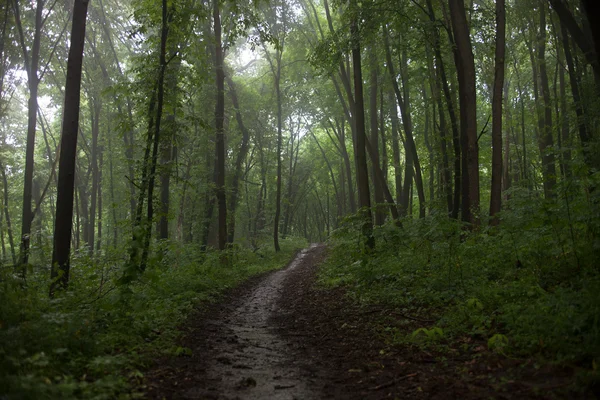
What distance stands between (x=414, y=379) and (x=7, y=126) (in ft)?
108

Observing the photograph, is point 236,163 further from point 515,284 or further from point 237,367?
point 515,284

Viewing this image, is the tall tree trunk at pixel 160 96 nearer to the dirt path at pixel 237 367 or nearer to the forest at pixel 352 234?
the forest at pixel 352 234

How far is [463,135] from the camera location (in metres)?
10.9

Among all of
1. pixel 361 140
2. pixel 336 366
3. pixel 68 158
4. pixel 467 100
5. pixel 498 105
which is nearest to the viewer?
pixel 336 366

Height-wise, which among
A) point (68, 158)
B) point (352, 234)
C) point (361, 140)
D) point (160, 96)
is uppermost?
point (160, 96)

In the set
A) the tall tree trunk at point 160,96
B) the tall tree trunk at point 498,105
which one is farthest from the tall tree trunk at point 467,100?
the tall tree trunk at point 160,96

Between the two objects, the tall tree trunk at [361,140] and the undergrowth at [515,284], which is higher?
the tall tree trunk at [361,140]

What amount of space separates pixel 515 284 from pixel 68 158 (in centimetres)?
805

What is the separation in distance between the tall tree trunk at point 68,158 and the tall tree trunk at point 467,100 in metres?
9.08

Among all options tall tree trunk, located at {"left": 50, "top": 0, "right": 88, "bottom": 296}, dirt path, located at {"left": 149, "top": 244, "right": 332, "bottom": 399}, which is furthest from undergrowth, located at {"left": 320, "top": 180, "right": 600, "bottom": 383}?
tall tree trunk, located at {"left": 50, "top": 0, "right": 88, "bottom": 296}

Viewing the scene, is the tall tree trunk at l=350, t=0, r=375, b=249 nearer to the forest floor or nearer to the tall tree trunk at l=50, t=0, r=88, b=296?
the forest floor

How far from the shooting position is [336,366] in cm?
487

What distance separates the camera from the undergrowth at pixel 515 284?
4.02 meters

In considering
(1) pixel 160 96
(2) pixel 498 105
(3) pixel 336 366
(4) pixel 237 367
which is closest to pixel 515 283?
(3) pixel 336 366
